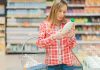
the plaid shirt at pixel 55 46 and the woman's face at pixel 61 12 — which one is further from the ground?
the woman's face at pixel 61 12

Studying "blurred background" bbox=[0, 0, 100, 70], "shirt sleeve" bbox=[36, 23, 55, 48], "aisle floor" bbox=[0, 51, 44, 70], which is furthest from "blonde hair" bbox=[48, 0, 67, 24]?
"blurred background" bbox=[0, 0, 100, 70]

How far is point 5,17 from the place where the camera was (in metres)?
6.99

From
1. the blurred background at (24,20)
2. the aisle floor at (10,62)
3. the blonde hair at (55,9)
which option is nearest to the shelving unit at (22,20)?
the blurred background at (24,20)

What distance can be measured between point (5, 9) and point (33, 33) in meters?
0.92

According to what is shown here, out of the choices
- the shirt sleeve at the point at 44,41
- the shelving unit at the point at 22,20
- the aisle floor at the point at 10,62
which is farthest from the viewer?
the shelving unit at the point at 22,20

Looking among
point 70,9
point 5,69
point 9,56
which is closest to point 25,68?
point 5,69

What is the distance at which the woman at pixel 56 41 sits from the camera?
247 cm

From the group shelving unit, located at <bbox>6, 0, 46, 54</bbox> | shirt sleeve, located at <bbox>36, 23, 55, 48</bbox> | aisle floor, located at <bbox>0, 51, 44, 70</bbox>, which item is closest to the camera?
shirt sleeve, located at <bbox>36, 23, 55, 48</bbox>

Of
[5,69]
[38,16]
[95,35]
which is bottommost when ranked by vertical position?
[5,69]

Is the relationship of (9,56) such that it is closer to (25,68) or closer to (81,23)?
(81,23)

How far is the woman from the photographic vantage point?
2.47 meters

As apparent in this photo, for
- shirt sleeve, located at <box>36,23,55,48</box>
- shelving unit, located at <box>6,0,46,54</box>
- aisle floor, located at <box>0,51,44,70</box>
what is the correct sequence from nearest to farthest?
shirt sleeve, located at <box>36,23,55,48</box> < aisle floor, located at <box>0,51,44,70</box> < shelving unit, located at <box>6,0,46,54</box>

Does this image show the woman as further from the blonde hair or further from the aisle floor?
the aisle floor

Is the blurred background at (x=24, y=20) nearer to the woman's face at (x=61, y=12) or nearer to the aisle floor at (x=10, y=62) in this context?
the aisle floor at (x=10, y=62)
